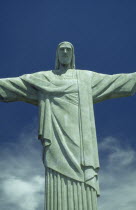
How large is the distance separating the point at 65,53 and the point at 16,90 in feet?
7.98

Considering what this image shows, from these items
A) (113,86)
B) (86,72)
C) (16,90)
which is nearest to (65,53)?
(86,72)

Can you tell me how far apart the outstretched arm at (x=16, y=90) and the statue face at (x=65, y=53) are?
5.66ft

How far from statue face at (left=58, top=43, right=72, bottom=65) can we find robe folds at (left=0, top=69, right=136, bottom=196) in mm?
408

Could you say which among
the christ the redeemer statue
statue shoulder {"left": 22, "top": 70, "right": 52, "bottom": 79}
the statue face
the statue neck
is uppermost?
the statue face

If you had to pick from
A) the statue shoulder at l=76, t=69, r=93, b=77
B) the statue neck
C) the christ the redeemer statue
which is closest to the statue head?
the christ the redeemer statue

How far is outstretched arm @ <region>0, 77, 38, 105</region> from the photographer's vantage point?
39.7 ft

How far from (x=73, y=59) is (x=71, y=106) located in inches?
98.4

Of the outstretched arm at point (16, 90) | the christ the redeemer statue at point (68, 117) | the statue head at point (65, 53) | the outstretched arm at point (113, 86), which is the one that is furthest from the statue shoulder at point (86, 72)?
the outstretched arm at point (16, 90)

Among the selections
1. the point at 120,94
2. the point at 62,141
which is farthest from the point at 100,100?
the point at 62,141

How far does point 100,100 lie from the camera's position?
40.6ft

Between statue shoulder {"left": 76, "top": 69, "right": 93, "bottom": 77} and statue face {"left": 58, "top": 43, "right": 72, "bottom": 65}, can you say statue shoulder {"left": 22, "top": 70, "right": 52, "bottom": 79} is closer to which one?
statue face {"left": 58, "top": 43, "right": 72, "bottom": 65}

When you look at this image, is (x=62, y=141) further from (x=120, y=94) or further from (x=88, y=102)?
(x=120, y=94)

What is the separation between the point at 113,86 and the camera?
12305mm

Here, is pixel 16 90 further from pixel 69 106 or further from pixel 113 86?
pixel 113 86
